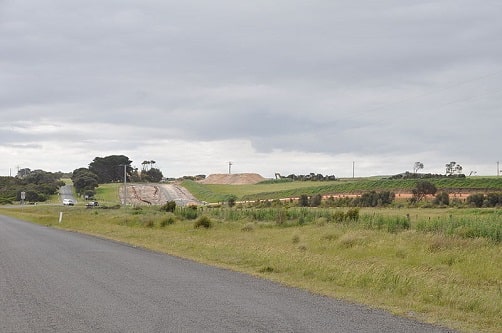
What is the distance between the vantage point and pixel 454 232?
2525 centimetres

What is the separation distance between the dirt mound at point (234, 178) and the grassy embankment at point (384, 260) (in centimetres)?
12878

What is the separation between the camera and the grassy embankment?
1123 cm

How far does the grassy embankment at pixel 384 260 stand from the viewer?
11227 mm

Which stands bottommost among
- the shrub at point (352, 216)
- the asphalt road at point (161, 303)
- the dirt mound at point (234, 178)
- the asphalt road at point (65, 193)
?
the asphalt road at point (161, 303)

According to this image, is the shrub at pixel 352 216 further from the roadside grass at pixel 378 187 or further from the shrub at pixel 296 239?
the roadside grass at pixel 378 187

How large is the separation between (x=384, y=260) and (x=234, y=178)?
150380 millimetres

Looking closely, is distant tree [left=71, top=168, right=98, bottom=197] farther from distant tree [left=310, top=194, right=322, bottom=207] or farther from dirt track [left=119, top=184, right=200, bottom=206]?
distant tree [left=310, top=194, right=322, bottom=207]

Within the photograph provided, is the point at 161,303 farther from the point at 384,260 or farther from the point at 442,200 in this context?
the point at 442,200

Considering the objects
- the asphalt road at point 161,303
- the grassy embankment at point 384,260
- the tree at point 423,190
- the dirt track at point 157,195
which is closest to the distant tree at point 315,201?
the tree at point 423,190

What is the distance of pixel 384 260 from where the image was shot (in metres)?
19.6

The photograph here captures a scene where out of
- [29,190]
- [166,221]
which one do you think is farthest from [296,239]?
[29,190]

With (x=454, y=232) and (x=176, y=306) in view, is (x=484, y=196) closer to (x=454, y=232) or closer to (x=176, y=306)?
(x=454, y=232)

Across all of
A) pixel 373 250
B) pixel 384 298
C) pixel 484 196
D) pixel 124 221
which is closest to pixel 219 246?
pixel 373 250

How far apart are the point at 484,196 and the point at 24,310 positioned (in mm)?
64895
